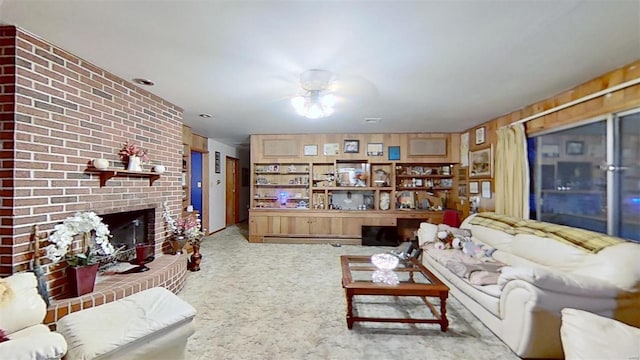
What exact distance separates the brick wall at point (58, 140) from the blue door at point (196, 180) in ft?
10.1

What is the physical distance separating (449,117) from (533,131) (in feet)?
3.71

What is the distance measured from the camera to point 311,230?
5.95 meters

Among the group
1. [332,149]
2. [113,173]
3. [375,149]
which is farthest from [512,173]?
[113,173]

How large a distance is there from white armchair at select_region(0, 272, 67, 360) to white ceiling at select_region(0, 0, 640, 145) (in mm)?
1624

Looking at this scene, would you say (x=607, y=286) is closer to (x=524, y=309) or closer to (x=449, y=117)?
(x=524, y=309)

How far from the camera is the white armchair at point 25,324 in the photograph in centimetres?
127

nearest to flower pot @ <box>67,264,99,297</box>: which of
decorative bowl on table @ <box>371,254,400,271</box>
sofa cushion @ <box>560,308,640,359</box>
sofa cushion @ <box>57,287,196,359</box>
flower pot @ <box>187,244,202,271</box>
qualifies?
sofa cushion @ <box>57,287,196,359</box>

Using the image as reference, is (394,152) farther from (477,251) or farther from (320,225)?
(477,251)

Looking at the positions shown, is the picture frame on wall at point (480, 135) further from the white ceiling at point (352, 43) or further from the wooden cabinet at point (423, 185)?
the white ceiling at point (352, 43)

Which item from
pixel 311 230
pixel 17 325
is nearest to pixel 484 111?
pixel 311 230

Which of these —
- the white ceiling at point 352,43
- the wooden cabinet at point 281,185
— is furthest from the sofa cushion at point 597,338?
the wooden cabinet at point 281,185

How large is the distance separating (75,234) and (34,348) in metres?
1.13

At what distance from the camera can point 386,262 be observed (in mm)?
3230

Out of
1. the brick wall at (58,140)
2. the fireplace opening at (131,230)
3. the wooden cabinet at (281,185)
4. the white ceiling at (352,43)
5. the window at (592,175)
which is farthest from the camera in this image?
the wooden cabinet at (281,185)
